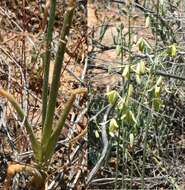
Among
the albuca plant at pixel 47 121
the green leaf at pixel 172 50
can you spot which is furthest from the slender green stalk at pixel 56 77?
the green leaf at pixel 172 50

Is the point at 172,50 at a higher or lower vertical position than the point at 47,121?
higher

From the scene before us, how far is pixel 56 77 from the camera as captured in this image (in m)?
1.56

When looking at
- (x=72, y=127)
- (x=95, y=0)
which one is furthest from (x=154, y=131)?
(x=95, y=0)

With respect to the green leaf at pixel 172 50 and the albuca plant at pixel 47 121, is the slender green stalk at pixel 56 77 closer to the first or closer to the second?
the albuca plant at pixel 47 121

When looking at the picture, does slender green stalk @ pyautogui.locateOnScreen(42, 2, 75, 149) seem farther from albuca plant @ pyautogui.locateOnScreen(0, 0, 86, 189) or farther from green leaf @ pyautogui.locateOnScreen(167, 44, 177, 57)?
green leaf @ pyautogui.locateOnScreen(167, 44, 177, 57)

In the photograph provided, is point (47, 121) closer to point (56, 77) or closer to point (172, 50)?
point (56, 77)

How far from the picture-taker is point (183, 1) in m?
2.40

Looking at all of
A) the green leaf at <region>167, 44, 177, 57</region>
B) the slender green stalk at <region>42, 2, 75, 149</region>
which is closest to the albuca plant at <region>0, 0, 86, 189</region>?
the slender green stalk at <region>42, 2, 75, 149</region>

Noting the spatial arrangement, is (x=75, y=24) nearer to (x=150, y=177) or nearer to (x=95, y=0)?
(x=95, y=0)

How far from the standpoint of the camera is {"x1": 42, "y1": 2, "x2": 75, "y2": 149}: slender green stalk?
1501 millimetres

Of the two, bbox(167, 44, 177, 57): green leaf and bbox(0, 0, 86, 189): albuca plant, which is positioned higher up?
bbox(167, 44, 177, 57): green leaf

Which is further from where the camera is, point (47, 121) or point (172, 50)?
point (47, 121)

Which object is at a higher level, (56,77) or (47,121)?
(56,77)

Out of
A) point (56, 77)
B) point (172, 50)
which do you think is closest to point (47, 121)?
point (56, 77)
